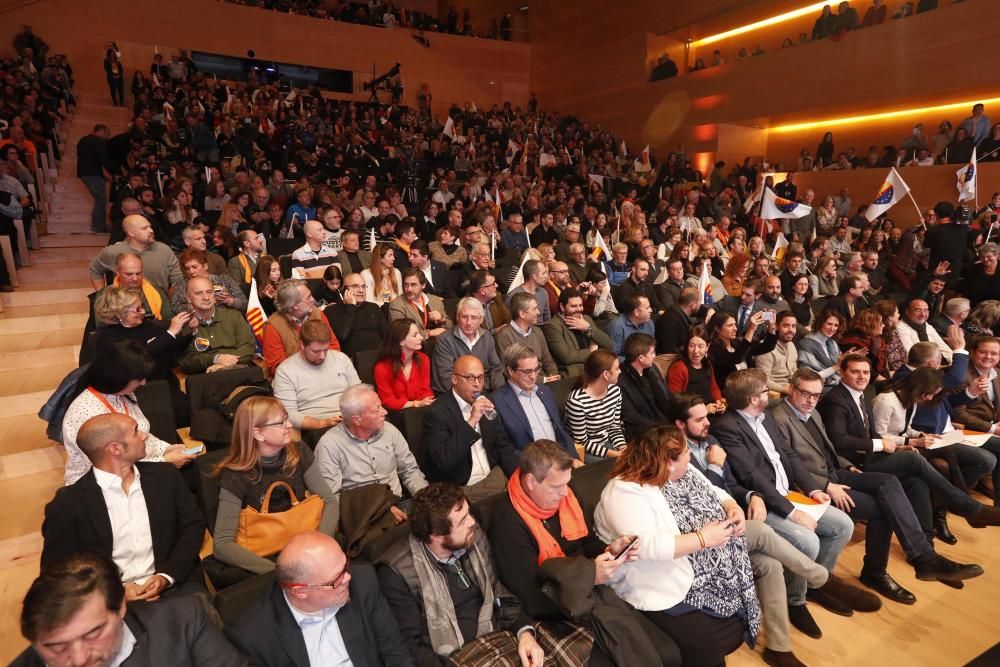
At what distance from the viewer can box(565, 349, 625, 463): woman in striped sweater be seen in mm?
3344

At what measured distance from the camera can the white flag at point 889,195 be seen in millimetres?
7641

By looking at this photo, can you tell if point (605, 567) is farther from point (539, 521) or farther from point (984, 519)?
point (984, 519)

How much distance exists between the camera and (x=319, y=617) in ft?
5.80

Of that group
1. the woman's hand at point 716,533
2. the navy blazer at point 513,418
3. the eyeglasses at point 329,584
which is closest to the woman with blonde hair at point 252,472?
the eyeglasses at point 329,584

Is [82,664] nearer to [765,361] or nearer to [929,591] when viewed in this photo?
[929,591]

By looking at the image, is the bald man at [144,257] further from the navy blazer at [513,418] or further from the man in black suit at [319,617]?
the man in black suit at [319,617]

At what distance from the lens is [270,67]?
15062 millimetres

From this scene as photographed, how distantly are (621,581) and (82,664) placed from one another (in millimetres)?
1770

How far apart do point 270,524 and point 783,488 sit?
8.16ft

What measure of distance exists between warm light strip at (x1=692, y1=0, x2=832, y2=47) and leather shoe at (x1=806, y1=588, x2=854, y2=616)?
13505 mm

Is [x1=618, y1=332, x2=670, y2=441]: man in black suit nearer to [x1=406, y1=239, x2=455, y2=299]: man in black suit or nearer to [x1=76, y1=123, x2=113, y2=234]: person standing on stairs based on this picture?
[x1=406, y1=239, x2=455, y2=299]: man in black suit

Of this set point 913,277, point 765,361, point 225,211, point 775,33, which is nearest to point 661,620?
point 765,361

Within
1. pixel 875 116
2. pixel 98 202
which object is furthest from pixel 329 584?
pixel 875 116

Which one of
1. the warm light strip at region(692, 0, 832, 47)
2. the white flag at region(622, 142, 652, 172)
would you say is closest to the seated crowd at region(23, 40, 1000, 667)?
the white flag at region(622, 142, 652, 172)
